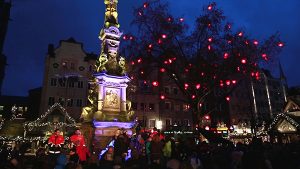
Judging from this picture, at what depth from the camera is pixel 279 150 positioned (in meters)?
9.90

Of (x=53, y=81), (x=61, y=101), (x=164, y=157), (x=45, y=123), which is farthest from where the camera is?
(x=53, y=81)

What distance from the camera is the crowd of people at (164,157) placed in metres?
7.72

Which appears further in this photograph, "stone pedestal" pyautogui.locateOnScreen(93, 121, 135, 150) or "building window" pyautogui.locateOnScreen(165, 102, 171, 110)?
"building window" pyautogui.locateOnScreen(165, 102, 171, 110)

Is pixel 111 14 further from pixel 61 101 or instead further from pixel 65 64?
pixel 65 64

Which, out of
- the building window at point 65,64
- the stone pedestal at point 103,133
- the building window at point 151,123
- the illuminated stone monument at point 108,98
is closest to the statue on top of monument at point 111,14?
the illuminated stone monument at point 108,98

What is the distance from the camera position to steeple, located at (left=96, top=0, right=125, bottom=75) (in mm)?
16984

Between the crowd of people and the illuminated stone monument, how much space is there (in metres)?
2.58

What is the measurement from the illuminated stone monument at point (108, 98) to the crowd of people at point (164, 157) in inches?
102

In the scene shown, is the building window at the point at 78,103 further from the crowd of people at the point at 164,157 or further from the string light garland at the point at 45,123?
A: the crowd of people at the point at 164,157

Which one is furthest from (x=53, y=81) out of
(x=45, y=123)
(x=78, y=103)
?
(x=45, y=123)

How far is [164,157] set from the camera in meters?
12.3

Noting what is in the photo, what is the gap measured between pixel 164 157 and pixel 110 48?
892 cm

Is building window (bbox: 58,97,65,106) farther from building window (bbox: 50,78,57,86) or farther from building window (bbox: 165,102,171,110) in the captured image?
building window (bbox: 165,102,171,110)

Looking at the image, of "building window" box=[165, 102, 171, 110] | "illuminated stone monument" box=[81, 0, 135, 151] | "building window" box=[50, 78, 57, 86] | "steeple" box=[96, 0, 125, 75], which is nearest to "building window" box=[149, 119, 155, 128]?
"building window" box=[165, 102, 171, 110]
